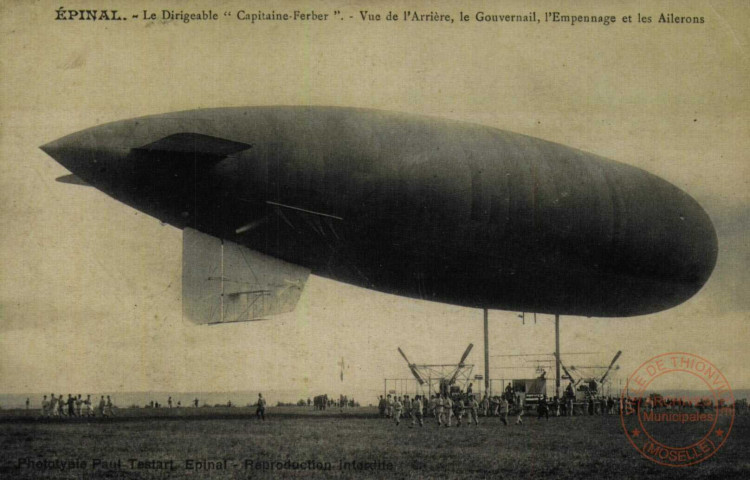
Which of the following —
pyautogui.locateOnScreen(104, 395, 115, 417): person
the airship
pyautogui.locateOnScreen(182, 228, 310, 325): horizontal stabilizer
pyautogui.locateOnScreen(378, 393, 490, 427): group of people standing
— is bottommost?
pyautogui.locateOnScreen(104, 395, 115, 417): person

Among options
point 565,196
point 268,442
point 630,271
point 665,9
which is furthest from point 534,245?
point 268,442

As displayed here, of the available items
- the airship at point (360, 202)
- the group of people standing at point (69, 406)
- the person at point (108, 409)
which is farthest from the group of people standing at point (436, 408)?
the group of people standing at point (69, 406)

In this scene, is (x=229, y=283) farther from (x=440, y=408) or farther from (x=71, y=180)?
(x=440, y=408)

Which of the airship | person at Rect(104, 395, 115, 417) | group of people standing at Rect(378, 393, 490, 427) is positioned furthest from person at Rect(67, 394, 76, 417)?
the airship

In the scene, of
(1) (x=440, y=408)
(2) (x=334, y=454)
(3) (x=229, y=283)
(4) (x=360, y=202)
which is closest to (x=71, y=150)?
(3) (x=229, y=283)

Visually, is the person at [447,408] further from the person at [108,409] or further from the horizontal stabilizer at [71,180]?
the person at [108,409]

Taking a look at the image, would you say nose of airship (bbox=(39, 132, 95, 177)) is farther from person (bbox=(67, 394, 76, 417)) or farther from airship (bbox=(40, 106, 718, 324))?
person (bbox=(67, 394, 76, 417))

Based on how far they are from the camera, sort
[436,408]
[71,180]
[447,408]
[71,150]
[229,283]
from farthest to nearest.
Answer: [436,408] < [447,408] < [71,180] < [229,283] < [71,150]

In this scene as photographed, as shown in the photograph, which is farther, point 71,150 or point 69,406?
point 69,406
